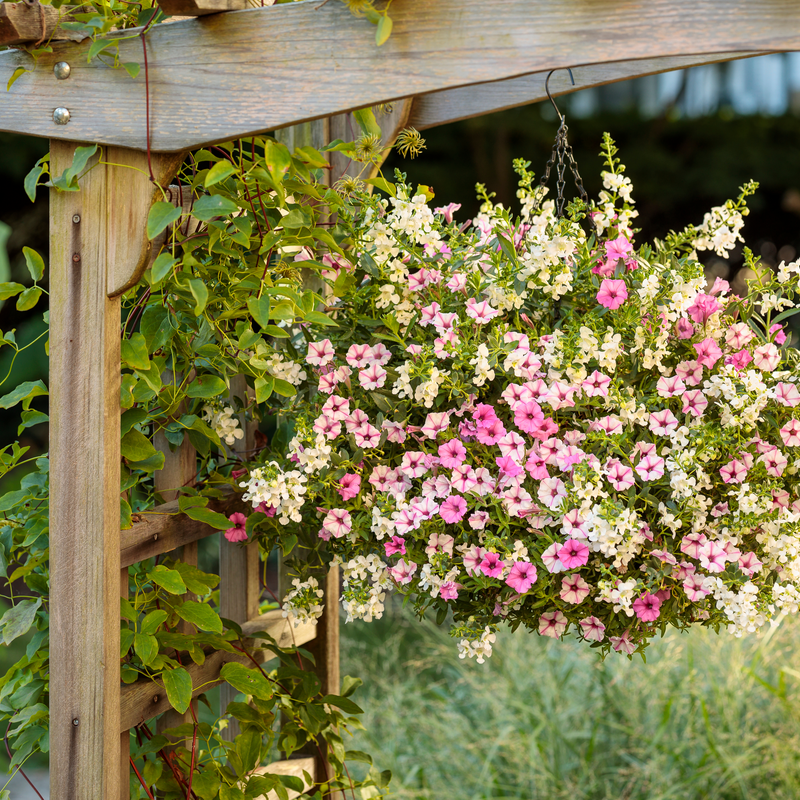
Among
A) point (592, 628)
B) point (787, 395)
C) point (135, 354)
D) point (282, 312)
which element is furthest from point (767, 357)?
point (135, 354)

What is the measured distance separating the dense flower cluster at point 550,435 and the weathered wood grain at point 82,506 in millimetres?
240

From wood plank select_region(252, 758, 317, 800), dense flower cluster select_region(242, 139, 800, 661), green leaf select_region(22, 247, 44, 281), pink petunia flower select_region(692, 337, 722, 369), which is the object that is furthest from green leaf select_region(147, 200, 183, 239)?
wood plank select_region(252, 758, 317, 800)

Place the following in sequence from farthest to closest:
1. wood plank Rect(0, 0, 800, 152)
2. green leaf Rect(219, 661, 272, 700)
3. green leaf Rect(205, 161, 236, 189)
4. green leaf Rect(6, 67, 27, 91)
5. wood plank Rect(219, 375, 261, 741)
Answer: wood plank Rect(219, 375, 261, 741) < green leaf Rect(219, 661, 272, 700) < green leaf Rect(6, 67, 27, 91) < green leaf Rect(205, 161, 236, 189) < wood plank Rect(0, 0, 800, 152)

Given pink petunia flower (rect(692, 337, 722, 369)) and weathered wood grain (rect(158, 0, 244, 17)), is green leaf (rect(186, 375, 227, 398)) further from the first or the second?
pink petunia flower (rect(692, 337, 722, 369))

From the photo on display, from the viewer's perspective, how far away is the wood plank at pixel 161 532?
1.31m

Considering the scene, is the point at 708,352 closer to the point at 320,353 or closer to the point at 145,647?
the point at 320,353

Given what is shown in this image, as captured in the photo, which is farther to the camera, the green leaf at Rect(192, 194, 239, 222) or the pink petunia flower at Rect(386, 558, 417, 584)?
the pink petunia flower at Rect(386, 558, 417, 584)

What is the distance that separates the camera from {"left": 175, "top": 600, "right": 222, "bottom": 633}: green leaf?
4.28 ft

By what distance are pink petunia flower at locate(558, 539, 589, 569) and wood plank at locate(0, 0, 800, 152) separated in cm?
64

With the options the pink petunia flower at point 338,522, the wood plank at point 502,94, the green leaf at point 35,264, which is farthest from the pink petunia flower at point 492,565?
the wood plank at point 502,94

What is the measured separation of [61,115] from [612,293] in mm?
841

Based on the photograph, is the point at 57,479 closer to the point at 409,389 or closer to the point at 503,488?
the point at 409,389

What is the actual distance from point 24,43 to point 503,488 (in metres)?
0.93

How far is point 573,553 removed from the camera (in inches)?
46.4
